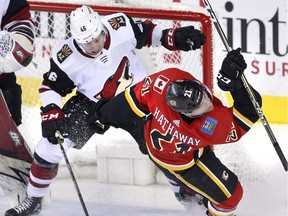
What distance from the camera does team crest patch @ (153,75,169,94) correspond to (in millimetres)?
3291

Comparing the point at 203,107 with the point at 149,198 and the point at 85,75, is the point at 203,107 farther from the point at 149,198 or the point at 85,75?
the point at 149,198

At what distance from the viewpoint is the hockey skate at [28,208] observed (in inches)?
150

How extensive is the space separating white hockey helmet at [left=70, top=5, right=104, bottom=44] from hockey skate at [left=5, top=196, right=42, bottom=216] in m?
0.71

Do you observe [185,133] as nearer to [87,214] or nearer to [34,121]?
[87,214]

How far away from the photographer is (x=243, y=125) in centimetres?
326

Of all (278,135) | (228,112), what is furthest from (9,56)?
(278,135)

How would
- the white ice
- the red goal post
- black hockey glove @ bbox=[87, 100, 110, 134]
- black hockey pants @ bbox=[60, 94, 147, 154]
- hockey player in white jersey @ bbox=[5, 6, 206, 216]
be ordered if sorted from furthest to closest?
the red goal post → the white ice → black hockey pants @ bbox=[60, 94, 147, 154] → hockey player in white jersey @ bbox=[5, 6, 206, 216] → black hockey glove @ bbox=[87, 100, 110, 134]

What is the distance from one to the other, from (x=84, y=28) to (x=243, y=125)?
2.40 feet

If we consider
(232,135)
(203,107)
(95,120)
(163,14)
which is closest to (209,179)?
(232,135)

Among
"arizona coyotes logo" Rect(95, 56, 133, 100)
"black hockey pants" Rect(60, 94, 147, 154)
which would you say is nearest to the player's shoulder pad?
"arizona coyotes logo" Rect(95, 56, 133, 100)

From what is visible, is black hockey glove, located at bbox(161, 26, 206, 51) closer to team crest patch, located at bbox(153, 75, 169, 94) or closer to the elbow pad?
team crest patch, located at bbox(153, 75, 169, 94)

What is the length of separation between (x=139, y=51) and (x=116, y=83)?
2.30 feet

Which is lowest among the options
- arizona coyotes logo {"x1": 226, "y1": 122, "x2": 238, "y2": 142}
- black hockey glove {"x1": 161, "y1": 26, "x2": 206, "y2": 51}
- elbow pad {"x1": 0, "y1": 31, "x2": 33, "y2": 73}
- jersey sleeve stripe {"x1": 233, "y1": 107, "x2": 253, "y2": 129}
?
arizona coyotes logo {"x1": 226, "y1": 122, "x2": 238, "y2": 142}

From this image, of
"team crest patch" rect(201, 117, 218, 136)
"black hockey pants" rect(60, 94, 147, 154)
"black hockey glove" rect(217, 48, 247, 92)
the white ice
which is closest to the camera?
"black hockey glove" rect(217, 48, 247, 92)
